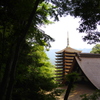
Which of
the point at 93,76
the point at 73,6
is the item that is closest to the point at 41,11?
the point at 73,6

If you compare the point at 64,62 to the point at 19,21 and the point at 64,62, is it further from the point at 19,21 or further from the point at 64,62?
the point at 19,21

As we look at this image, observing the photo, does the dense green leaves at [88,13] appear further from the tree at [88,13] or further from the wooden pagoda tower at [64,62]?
the wooden pagoda tower at [64,62]

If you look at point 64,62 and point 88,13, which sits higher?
point 88,13

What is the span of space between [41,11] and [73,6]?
1.44 meters

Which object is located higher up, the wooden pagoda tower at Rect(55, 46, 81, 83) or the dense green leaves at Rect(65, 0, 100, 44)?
the dense green leaves at Rect(65, 0, 100, 44)

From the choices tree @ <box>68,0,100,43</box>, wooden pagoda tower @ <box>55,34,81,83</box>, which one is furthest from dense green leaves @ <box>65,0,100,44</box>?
wooden pagoda tower @ <box>55,34,81,83</box>

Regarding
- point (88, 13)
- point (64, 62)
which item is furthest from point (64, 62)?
point (88, 13)

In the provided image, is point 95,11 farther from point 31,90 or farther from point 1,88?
point 31,90

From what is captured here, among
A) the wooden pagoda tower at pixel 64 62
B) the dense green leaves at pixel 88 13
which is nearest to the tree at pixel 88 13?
the dense green leaves at pixel 88 13

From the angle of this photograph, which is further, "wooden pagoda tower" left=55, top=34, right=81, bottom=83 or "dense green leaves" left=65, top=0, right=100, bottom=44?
"wooden pagoda tower" left=55, top=34, right=81, bottom=83

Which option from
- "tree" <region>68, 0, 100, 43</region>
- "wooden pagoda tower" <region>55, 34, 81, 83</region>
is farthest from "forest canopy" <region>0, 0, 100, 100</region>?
"wooden pagoda tower" <region>55, 34, 81, 83</region>

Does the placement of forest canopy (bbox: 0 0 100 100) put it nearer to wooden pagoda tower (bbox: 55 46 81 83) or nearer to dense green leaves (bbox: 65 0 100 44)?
dense green leaves (bbox: 65 0 100 44)

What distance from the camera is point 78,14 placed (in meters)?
3.06

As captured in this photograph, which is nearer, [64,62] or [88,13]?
→ [88,13]
